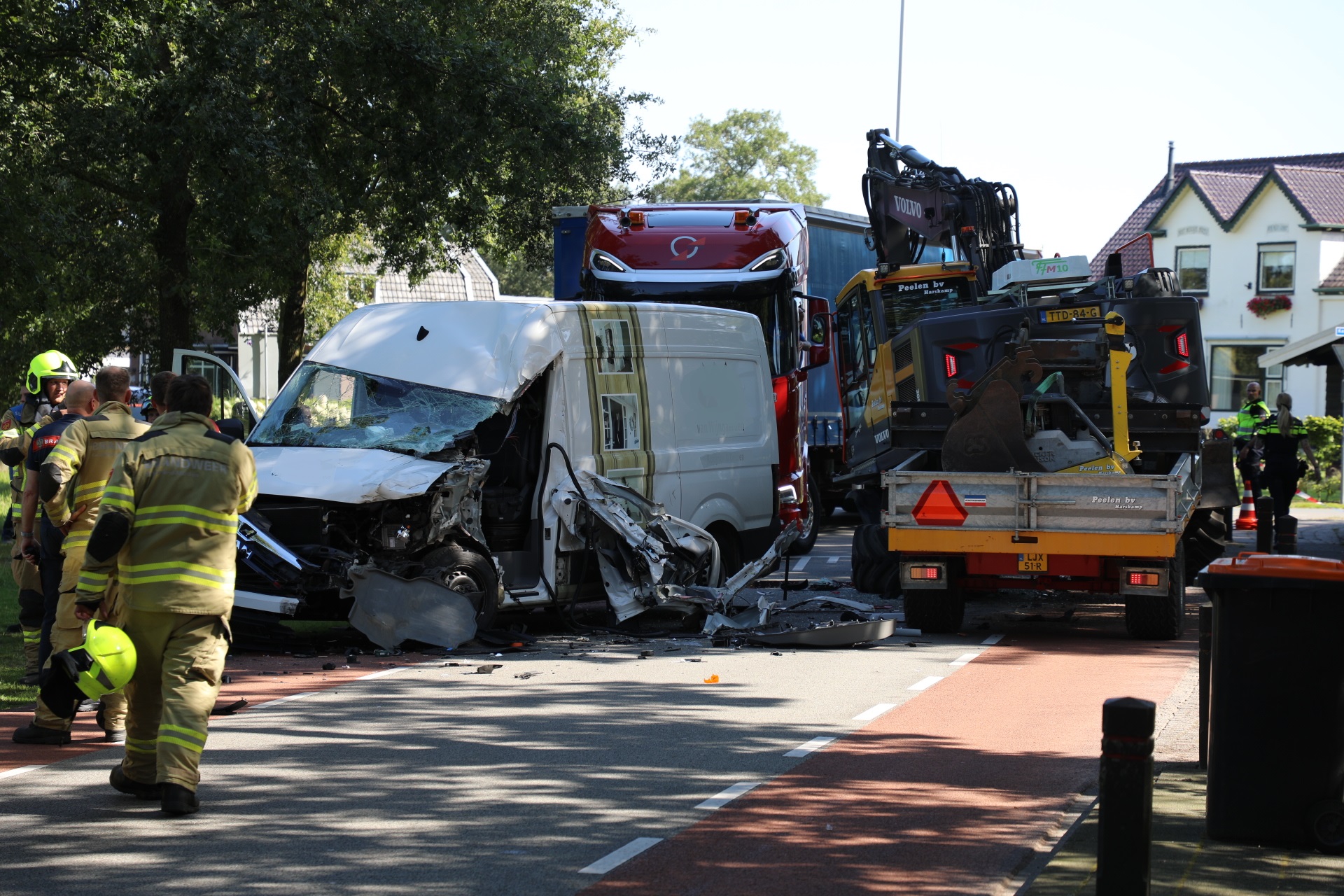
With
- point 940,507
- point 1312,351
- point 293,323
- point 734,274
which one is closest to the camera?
point 940,507

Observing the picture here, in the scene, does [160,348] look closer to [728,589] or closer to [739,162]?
[728,589]

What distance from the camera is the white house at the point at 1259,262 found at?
4341cm

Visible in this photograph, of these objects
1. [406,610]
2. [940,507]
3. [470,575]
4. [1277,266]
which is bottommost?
[406,610]

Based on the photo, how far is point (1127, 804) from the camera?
4.52 m

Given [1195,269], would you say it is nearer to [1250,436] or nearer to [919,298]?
[1250,436]

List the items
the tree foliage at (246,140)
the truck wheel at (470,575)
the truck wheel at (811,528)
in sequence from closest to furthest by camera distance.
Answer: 1. the truck wheel at (470,575)
2. the truck wheel at (811,528)
3. the tree foliage at (246,140)

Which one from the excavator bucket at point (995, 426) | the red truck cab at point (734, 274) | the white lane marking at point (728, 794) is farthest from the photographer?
the red truck cab at point (734, 274)

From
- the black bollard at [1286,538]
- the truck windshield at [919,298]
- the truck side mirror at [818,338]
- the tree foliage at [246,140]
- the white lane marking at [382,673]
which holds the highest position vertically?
the tree foliage at [246,140]

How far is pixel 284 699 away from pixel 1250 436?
1737cm

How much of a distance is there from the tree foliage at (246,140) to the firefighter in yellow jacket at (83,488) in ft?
35.4

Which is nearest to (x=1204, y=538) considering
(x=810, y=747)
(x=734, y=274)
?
(x=734, y=274)

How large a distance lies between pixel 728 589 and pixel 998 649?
83.6 inches

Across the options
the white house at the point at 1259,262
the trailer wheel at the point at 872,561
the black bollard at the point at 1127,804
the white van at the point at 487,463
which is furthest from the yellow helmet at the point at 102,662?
the white house at the point at 1259,262

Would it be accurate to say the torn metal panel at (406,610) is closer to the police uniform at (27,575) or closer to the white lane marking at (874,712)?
the police uniform at (27,575)
